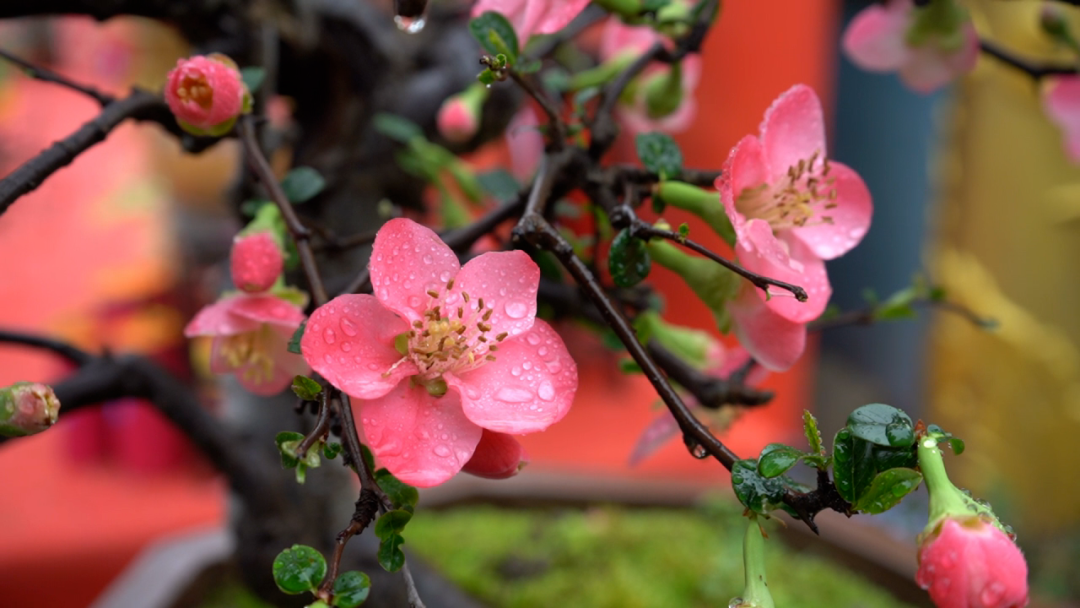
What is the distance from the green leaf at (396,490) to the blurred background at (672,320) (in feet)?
2.12

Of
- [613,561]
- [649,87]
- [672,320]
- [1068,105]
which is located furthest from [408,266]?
[672,320]

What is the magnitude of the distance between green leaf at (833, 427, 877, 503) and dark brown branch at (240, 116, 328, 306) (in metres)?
0.20

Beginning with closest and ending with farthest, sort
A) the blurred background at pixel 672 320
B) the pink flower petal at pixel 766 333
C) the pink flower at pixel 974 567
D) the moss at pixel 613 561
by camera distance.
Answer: the pink flower at pixel 974 567, the pink flower petal at pixel 766 333, the moss at pixel 613 561, the blurred background at pixel 672 320

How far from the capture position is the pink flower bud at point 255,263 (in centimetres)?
33

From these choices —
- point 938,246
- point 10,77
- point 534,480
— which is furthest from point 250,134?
point 938,246

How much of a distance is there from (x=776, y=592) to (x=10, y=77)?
70.5 inches

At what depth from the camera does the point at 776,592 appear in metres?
0.86

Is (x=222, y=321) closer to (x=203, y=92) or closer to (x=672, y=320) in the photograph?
(x=203, y=92)

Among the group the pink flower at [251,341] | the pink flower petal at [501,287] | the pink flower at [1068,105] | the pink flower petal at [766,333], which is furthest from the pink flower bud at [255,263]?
the pink flower at [1068,105]

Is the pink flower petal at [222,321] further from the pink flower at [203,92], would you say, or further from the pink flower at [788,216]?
the pink flower at [788,216]

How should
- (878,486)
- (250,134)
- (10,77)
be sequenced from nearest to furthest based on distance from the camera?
1. (878,486)
2. (250,134)
3. (10,77)

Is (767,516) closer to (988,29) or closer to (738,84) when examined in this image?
→ (738,84)

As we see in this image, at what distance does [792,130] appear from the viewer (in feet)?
1.03

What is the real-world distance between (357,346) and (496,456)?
0.06 meters
